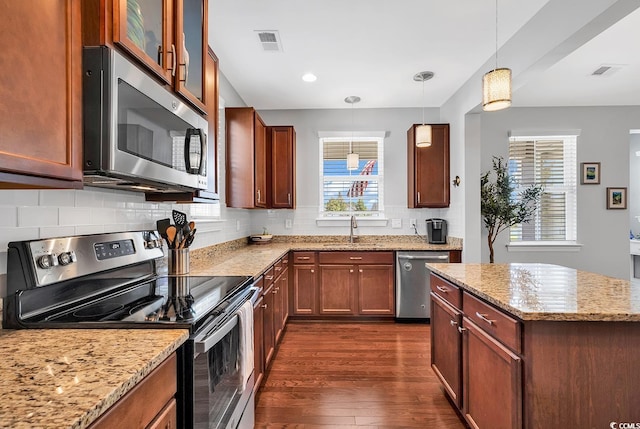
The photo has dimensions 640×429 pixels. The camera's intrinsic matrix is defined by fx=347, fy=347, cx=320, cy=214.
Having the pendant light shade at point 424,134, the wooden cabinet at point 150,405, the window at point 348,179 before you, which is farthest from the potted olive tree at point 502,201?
the wooden cabinet at point 150,405

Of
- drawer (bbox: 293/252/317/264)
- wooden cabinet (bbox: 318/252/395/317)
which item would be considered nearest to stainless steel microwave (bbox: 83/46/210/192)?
drawer (bbox: 293/252/317/264)

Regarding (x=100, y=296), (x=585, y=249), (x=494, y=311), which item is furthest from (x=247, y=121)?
(x=585, y=249)

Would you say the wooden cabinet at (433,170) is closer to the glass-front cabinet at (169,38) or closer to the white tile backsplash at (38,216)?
the glass-front cabinet at (169,38)

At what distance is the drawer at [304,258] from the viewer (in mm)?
4031

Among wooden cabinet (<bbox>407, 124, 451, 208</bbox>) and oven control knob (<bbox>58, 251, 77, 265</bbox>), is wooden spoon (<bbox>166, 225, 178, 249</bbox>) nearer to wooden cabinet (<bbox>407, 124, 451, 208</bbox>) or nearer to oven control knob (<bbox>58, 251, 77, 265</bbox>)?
oven control knob (<bbox>58, 251, 77, 265</bbox>)

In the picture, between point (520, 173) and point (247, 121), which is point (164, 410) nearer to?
point (247, 121)

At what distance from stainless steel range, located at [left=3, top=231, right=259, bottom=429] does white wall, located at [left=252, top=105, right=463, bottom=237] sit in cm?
284

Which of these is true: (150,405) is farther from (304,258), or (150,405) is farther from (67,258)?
(304,258)

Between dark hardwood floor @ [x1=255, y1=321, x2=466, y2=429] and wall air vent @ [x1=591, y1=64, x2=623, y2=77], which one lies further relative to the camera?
wall air vent @ [x1=591, y1=64, x2=623, y2=77]

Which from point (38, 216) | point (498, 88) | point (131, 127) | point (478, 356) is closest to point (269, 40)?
point (498, 88)

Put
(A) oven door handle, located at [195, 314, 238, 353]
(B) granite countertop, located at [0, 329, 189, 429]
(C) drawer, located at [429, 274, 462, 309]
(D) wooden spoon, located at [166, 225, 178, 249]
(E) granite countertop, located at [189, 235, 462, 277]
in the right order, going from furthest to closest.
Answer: (E) granite countertop, located at [189, 235, 462, 277] < (D) wooden spoon, located at [166, 225, 178, 249] < (C) drawer, located at [429, 274, 462, 309] < (A) oven door handle, located at [195, 314, 238, 353] < (B) granite countertop, located at [0, 329, 189, 429]

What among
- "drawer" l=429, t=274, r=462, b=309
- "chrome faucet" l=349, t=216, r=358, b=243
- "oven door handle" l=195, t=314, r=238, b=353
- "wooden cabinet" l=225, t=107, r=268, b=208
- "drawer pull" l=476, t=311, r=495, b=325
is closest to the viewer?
"oven door handle" l=195, t=314, r=238, b=353

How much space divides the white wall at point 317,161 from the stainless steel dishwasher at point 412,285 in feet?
2.52

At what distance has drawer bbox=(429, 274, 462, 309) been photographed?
1978mm
